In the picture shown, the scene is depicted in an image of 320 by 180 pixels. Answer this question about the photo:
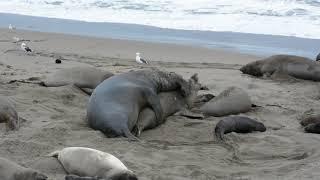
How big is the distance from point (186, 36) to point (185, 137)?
373 inches

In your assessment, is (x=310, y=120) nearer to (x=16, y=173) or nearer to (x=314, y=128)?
(x=314, y=128)

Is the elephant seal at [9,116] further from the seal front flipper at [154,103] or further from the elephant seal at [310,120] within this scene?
the elephant seal at [310,120]

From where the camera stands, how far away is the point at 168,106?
6844 millimetres

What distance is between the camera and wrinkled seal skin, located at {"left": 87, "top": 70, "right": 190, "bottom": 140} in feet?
18.6

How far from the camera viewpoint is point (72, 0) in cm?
2312

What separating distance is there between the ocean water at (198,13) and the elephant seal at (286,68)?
5.67 metres

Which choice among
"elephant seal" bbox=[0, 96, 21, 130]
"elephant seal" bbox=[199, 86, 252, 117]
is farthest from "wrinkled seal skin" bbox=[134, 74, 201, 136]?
"elephant seal" bbox=[0, 96, 21, 130]

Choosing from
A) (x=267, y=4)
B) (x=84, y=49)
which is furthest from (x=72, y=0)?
(x=84, y=49)

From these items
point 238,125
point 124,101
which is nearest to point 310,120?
point 238,125

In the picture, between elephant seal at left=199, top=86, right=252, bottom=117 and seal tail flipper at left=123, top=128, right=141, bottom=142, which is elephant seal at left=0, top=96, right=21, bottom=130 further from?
elephant seal at left=199, top=86, right=252, bottom=117

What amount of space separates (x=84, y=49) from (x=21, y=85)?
4.81m

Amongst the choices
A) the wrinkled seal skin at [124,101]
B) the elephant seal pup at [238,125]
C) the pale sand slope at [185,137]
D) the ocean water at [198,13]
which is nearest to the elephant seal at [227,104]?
the pale sand slope at [185,137]

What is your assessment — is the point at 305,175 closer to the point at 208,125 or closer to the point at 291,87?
the point at 208,125

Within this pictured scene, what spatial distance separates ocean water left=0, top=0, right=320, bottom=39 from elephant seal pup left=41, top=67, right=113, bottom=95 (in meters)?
8.55
